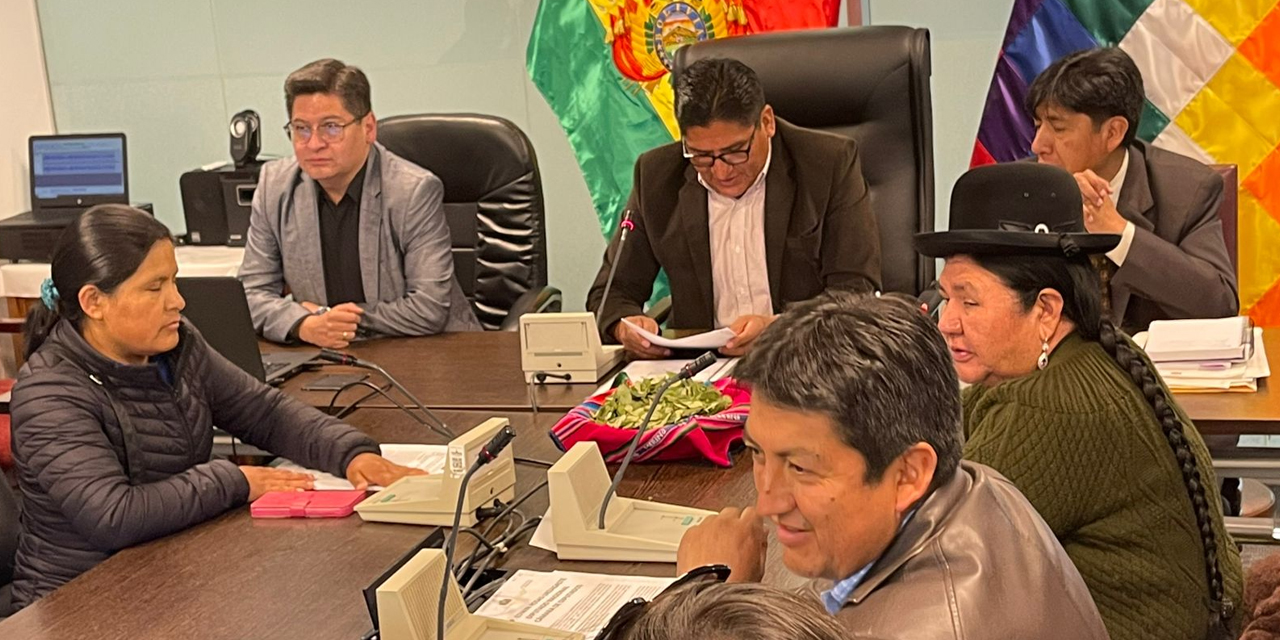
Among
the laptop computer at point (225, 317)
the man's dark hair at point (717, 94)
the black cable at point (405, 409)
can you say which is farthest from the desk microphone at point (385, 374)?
the man's dark hair at point (717, 94)

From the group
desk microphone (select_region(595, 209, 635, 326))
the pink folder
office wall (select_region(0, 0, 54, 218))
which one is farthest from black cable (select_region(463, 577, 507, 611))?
office wall (select_region(0, 0, 54, 218))

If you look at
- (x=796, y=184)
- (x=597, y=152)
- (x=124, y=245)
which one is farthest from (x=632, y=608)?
(x=597, y=152)

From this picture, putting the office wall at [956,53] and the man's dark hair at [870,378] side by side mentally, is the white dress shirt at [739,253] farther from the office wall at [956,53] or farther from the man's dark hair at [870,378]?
the man's dark hair at [870,378]

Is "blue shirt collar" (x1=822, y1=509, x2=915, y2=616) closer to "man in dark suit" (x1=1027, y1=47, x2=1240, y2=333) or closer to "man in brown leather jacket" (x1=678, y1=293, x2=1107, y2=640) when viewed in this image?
"man in brown leather jacket" (x1=678, y1=293, x2=1107, y2=640)

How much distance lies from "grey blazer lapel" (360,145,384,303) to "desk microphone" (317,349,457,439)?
18.7 inches

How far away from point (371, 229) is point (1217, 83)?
239cm

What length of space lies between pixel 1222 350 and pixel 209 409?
1.81 metres

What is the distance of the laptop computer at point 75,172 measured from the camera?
4609 mm

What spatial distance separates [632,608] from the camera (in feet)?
2.80

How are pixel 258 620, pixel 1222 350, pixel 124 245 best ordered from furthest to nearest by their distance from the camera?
pixel 1222 350 → pixel 124 245 → pixel 258 620

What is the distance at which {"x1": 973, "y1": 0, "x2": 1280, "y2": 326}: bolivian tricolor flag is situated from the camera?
148 inches

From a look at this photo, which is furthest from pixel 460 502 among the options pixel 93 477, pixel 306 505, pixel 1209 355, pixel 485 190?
pixel 485 190

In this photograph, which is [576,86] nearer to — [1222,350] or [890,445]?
[1222,350]

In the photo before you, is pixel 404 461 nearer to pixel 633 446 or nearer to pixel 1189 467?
pixel 633 446
